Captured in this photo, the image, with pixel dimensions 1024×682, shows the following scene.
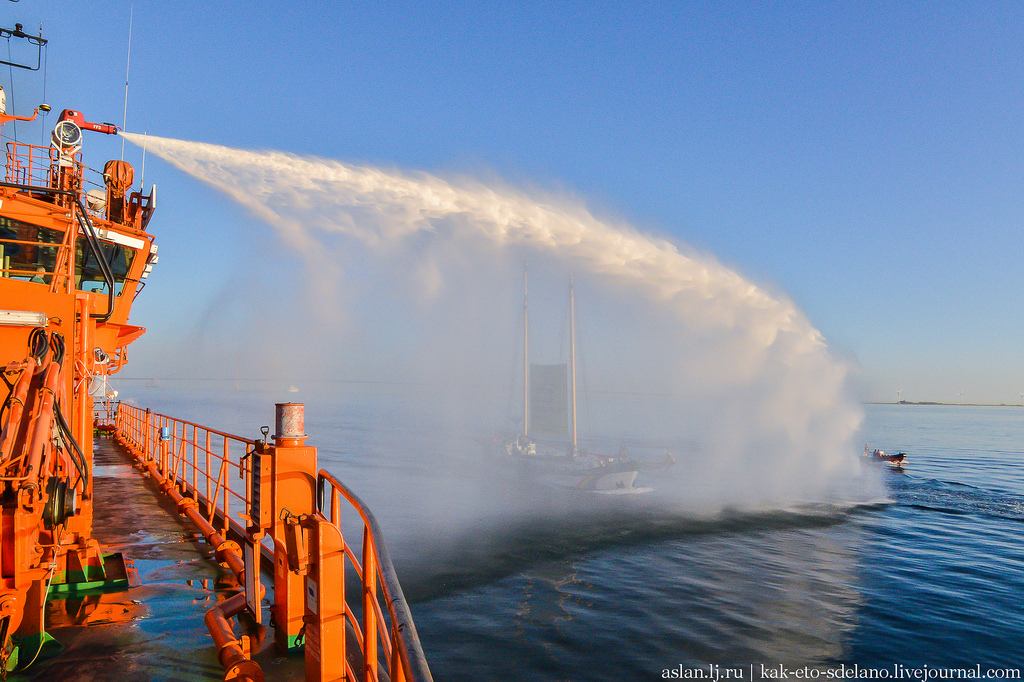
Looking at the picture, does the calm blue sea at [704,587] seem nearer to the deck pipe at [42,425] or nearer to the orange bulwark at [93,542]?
the orange bulwark at [93,542]

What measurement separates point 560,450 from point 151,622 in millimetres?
42697

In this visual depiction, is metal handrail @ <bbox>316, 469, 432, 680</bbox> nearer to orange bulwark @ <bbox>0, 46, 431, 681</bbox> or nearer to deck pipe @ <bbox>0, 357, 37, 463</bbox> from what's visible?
→ orange bulwark @ <bbox>0, 46, 431, 681</bbox>

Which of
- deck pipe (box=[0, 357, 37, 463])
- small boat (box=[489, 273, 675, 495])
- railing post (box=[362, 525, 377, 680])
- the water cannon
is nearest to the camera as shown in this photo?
railing post (box=[362, 525, 377, 680])

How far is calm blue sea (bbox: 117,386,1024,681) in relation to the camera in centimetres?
1307

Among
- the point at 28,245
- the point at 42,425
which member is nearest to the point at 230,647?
the point at 42,425

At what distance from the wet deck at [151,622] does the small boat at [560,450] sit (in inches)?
1241

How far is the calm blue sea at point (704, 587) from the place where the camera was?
13.1 m

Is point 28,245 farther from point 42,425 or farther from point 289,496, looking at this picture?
point 289,496

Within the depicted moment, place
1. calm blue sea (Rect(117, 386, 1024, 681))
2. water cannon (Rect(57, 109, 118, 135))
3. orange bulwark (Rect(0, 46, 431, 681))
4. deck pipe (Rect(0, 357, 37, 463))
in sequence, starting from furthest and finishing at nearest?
water cannon (Rect(57, 109, 118, 135)) < calm blue sea (Rect(117, 386, 1024, 681)) < deck pipe (Rect(0, 357, 37, 463)) < orange bulwark (Rect(0, 46, 431, 681))

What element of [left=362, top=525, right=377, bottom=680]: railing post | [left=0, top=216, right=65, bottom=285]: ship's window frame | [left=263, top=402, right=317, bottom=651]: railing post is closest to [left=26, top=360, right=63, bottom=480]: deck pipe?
[left=263, top=402, right=317, bottom=651]: railing post

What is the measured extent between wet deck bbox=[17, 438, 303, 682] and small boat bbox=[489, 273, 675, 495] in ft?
103

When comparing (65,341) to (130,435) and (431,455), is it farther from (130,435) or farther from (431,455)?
(431,455)

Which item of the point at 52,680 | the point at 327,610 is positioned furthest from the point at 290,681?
the point at 52,680

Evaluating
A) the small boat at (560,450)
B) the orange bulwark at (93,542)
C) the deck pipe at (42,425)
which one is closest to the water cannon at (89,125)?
the orange bulwark at (93,542)
